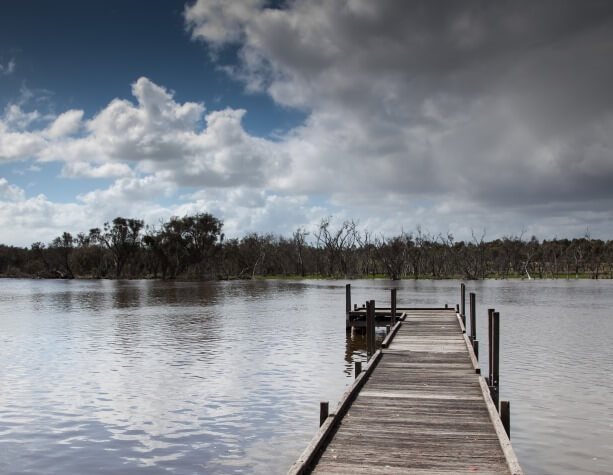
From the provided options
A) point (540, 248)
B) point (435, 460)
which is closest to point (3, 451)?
point (435, 460)

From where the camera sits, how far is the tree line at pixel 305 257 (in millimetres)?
107312

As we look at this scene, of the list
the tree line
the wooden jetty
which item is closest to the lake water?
Result: the wooden jetty

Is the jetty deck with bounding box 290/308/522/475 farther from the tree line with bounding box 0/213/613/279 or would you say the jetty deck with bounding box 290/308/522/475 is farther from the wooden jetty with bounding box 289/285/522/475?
the tree line with bounding box 0/213/613/279

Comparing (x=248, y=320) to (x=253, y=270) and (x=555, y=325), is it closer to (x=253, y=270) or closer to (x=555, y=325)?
(x=555, y=325)

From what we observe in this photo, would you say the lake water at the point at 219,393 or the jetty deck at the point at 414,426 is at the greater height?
the jetty deck at the point at 414,426

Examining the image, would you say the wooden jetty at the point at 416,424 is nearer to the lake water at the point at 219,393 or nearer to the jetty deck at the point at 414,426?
the jetty deck at the point at 414,426

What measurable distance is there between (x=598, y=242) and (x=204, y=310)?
117 metres

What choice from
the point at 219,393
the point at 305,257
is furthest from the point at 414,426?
the point at 305,257

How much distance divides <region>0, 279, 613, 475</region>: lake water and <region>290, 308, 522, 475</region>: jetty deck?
1.32 m

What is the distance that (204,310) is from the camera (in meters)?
42.4

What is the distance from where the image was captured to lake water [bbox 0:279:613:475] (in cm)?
1099

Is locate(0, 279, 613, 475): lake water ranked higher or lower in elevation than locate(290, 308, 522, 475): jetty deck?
lower

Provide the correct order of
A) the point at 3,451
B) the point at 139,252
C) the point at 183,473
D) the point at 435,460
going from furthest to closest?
the point at 139,252
the point at 3,451
the point at 183,473
the point at 435,460

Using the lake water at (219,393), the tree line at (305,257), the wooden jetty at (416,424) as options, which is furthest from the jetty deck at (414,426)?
the tree line at (305,257)
